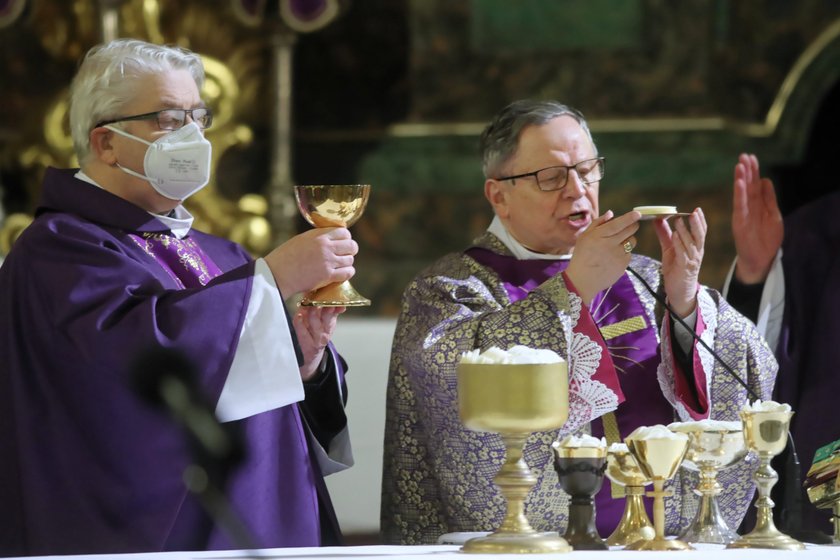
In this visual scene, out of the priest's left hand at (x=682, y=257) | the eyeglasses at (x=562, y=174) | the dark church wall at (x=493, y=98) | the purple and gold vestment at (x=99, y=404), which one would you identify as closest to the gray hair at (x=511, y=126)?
the eyeglasses at (x=562, y=174)

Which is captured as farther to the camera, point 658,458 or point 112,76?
point 112,76

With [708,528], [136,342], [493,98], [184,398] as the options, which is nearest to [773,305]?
[708,528]

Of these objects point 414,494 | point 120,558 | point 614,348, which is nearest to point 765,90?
point 614,348

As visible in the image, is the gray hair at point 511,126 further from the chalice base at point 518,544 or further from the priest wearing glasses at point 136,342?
the chalice base at point 518,544

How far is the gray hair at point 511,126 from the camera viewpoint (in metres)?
4.48

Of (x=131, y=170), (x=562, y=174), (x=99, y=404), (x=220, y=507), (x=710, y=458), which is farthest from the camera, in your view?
(x=562, y=174)

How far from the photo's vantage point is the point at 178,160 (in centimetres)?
402

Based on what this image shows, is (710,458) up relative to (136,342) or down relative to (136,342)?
down

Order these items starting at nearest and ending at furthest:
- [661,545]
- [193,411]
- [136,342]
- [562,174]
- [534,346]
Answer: [193,411], [661,545], [136,342], [534,346], [562,174]

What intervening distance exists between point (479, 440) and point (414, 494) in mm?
332

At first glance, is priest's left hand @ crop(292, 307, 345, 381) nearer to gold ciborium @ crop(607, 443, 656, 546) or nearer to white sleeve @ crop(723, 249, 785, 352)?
gold ciborium @ crop(607, 443, 656, 546)

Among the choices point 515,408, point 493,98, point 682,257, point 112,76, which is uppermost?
point 493,98

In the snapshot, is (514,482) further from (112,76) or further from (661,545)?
(112,76)

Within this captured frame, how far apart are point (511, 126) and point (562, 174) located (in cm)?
22
